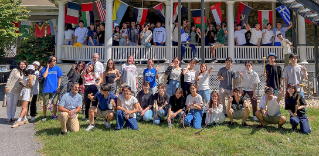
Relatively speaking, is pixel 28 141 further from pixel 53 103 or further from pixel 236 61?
pixel 236 61

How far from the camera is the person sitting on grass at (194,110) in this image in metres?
6.23

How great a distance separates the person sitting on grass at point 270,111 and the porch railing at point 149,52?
5.47m

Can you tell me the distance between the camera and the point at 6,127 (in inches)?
250

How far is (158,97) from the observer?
21.8 feet

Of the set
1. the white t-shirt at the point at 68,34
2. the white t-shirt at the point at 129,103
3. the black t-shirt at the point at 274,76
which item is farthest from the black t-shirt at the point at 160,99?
the white t-shirt at the point at 68,34

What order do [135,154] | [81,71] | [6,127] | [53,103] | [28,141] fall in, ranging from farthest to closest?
1. [81,71]
2. [53,103]
3. [6,127]
4. [28,141]
5. [135,154]

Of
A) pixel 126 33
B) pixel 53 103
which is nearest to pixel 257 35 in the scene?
pixel 126 33

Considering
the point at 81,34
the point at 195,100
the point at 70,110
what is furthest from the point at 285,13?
the point at 70,110

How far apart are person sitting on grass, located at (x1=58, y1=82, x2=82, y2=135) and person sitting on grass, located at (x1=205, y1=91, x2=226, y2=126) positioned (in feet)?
9.57

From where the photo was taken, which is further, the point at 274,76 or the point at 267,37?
the point at 267,37

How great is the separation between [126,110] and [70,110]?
1172mm

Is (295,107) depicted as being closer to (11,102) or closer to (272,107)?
(272,107)

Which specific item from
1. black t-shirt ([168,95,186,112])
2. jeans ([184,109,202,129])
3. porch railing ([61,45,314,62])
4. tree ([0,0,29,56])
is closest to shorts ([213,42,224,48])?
porch railing ([61,45,314,62])

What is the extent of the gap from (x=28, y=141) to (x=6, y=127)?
4.70 feet
